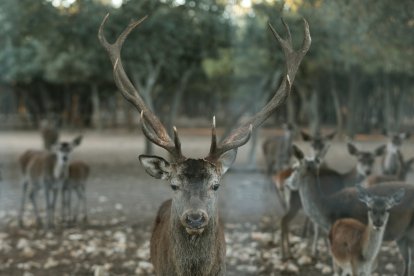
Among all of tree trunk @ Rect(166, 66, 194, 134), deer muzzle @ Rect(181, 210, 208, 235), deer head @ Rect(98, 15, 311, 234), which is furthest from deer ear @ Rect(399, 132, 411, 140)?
deer muzzle @ Rect(181, 210, 208, 235)

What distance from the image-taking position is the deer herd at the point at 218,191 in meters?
3.46

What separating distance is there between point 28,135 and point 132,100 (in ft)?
24.6

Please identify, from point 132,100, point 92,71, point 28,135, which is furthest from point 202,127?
point 28,135

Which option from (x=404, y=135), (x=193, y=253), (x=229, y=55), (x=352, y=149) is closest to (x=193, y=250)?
(x=193, y=253)

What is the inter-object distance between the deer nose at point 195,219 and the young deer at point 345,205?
2077 millimetres

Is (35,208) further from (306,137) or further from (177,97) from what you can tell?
(306,137)

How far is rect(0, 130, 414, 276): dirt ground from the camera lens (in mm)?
5480

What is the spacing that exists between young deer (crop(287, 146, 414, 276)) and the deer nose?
2.08 m

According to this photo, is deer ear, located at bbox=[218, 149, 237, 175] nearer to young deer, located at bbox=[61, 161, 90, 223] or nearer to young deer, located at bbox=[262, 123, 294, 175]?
young deer, located at bbox=[61, 161, 90, 223]

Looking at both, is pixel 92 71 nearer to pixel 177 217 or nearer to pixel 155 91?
pixel 155 91

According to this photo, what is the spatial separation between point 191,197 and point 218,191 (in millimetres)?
339


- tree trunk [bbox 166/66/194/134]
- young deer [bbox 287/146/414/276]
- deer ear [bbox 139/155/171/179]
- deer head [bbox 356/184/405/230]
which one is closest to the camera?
deer ear [bbox 139/155/171/179]

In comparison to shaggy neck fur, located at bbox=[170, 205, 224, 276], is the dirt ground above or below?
below

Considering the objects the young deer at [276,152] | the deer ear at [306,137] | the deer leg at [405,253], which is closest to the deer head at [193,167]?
the deer leg at [405,253]
